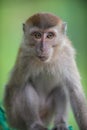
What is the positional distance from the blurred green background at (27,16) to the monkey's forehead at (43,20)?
1.33m

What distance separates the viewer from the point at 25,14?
8203 millimetres

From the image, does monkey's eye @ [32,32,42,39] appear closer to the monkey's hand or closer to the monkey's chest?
the monkey's chest

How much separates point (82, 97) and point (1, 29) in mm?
1758

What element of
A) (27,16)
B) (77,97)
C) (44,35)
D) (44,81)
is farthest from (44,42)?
(27,16)

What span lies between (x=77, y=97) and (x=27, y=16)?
62.2 inches

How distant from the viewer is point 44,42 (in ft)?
21.4

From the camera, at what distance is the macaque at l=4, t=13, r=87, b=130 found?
21.8ft

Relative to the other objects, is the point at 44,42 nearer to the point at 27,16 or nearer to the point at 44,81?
the point at 44,81

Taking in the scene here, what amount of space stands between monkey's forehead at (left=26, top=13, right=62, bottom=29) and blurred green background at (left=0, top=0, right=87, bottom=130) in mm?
1331

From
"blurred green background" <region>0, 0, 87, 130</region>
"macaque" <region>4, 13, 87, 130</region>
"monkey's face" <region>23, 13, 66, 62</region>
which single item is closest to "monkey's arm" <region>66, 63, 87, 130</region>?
"macaque" <region>4, 13, 87, 130</region>

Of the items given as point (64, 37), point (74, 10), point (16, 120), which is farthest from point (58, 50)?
point (74, 10)

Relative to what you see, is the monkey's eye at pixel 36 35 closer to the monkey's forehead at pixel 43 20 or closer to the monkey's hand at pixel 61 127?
the monkey's forehead at pixel 43 20

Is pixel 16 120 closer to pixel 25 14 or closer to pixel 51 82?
pixel 51 82

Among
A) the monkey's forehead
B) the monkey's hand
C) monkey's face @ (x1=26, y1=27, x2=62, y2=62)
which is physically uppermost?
the monkey's forehead
